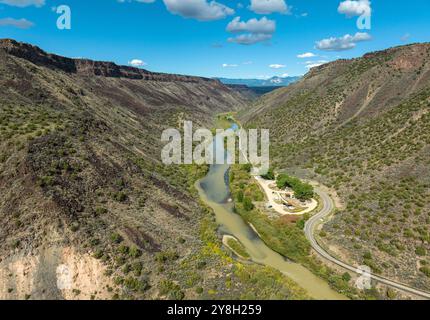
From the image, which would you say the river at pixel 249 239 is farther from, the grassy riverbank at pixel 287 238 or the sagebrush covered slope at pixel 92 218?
the sagebrush covered slope at pixel 92 218

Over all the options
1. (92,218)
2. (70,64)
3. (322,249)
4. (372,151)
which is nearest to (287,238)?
(322,249)

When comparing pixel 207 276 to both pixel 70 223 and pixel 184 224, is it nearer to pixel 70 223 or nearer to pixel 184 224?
pixel 184 224

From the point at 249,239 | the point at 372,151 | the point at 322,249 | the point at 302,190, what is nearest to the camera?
the point at 322,249

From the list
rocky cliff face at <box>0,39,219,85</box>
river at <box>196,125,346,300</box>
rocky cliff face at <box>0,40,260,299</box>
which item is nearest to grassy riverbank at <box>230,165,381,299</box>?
river at <box>196,125,346,300</box>

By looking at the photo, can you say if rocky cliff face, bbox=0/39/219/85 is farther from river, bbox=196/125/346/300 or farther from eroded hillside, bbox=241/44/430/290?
eroded hillside, bbox=241/44/430/290

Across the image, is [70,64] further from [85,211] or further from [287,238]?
[287,238]

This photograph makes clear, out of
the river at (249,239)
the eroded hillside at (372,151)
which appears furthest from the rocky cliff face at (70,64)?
the eroded hillside at (372,151)
